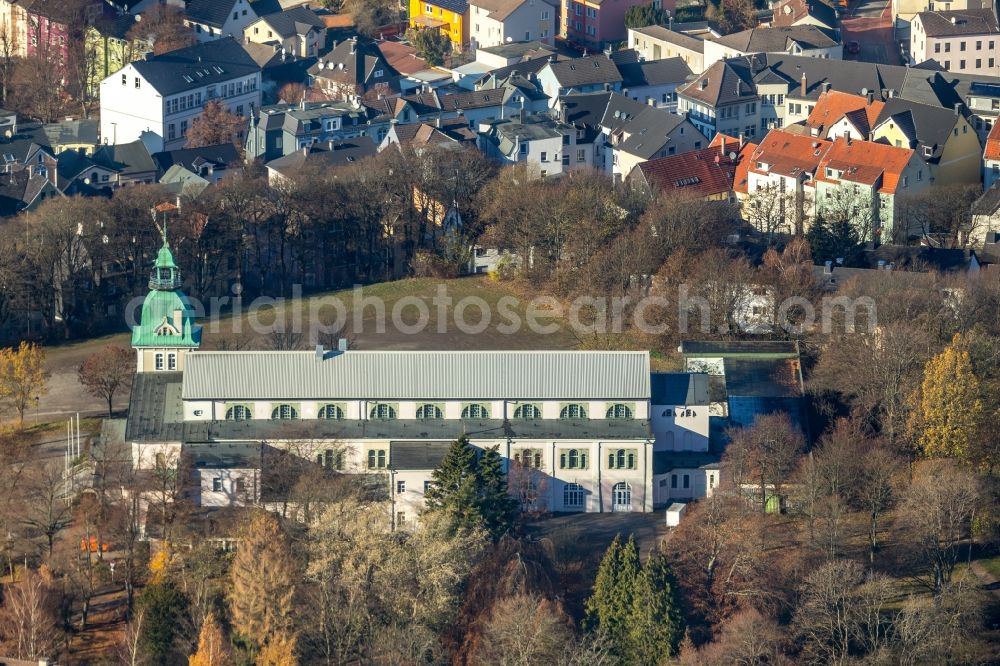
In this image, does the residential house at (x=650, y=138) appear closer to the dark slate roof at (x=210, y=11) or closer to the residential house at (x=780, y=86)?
the residential house at (x=780, y=86)

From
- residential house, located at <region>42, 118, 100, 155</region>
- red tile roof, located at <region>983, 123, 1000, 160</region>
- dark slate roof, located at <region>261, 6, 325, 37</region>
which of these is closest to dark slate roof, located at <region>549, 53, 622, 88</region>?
dark slate roof, located at <region>261, 6, 325, 37</region>

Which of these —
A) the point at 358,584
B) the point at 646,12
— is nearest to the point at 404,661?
the point at 358,584

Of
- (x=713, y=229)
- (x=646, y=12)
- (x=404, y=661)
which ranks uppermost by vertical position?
(x=646, y=12)

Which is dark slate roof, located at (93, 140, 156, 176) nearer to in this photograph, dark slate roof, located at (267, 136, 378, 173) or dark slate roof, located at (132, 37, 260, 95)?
dark slate roof, located at (267, 136, 378, 173)

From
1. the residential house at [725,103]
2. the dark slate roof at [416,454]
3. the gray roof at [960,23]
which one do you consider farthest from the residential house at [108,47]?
the dark slate roof at [416,454]

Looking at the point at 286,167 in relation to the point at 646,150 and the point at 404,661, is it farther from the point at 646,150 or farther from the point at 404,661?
the point at 404,661

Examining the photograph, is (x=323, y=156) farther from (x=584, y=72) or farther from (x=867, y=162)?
(x=867, y=162)
